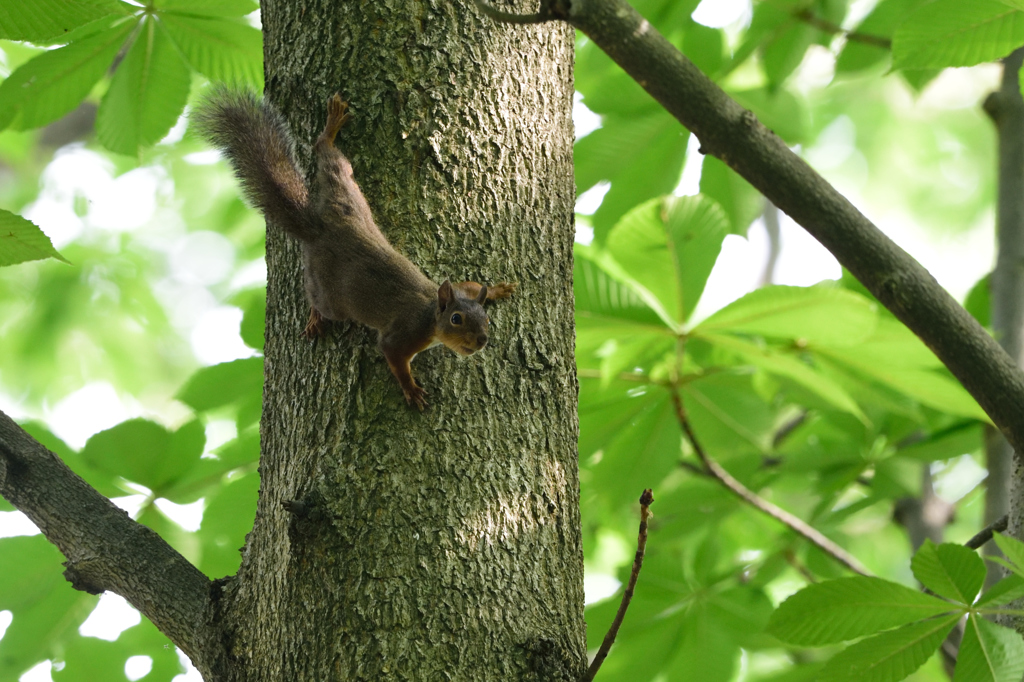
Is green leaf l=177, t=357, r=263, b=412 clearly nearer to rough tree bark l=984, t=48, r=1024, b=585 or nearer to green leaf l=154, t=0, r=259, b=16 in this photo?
green leaf l=154, t=0, r=259, b=16

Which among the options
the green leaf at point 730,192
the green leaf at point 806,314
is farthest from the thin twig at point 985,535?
the green leaf at point 730,192

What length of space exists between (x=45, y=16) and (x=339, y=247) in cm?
78

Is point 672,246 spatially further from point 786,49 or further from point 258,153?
point 258,153

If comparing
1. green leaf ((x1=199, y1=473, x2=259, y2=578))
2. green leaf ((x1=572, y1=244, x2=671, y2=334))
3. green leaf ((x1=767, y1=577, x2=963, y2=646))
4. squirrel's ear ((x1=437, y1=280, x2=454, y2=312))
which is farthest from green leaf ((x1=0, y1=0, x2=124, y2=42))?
green leaf ((x1=767, y1=577, x2=963, y2=646))

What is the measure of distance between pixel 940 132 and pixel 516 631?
9.38 m

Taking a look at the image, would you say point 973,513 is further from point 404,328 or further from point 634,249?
point 404,328

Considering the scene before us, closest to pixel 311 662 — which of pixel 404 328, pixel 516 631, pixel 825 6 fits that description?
pixel 516 631

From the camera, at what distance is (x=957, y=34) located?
1884 millimetres

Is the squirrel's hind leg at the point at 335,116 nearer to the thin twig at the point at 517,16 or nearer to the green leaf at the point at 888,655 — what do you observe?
the thin twig at the point at 517,16

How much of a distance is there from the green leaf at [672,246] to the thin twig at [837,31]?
961mm

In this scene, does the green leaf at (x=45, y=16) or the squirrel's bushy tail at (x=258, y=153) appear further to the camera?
the squirrel's bushy tail at (x=258, y=153)

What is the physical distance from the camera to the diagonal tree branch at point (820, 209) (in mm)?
Answer: 1799

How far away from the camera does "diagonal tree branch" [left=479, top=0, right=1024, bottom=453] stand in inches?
70.8

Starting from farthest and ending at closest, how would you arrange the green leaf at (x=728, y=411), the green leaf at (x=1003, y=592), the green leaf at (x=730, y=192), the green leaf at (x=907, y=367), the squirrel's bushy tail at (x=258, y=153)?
the green leaf at (x=730, y=192) → the green leaf at (x=728, y=411) → the green leaf at (x=907, y=367) → the squirrel's bushy tail at (x=258, y=153) → the green leaf at (x=1003, y=592)
